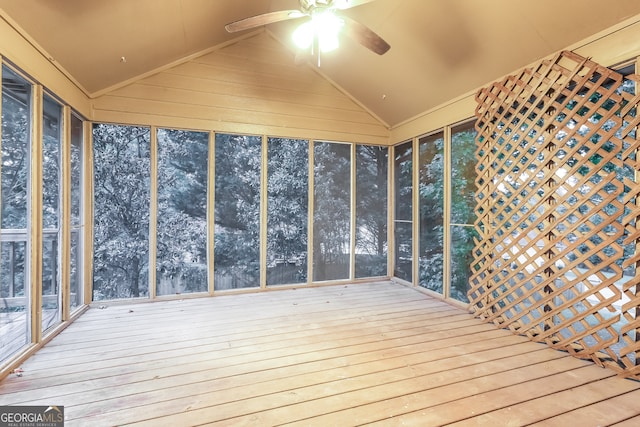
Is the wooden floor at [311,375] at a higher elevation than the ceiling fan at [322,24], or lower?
lower

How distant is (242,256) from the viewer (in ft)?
13.4

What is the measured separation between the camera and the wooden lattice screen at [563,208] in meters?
2.15

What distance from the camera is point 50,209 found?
9.02 ft

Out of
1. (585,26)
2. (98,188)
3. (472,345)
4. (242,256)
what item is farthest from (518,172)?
(98,188)

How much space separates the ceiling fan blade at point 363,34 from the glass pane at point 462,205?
172 cm

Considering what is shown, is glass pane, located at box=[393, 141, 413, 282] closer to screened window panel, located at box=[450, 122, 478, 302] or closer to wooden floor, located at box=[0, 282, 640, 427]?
screened window panel, located at box=[450, 122, 478, 302]

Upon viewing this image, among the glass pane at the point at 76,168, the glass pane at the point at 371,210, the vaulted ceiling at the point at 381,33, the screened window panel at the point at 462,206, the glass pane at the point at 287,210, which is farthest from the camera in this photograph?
the glass pane at the point at 371,210

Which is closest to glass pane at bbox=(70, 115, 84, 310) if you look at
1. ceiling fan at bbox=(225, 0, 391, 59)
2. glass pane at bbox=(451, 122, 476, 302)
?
ceiling fan at bbox=(225, 0, 391, 59)

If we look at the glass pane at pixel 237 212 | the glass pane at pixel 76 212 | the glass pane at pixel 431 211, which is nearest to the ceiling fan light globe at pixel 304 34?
the glass pane at pixel 237 212

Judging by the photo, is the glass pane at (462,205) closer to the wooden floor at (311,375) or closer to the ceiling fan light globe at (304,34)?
the wooden floor at (311,375)

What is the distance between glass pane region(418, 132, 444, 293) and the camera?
12.8 feet

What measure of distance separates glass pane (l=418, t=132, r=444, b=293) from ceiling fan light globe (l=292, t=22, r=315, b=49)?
223 centimetres

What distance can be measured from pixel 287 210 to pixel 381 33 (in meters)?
2.42

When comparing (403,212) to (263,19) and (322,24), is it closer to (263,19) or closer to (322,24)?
(322,24)
